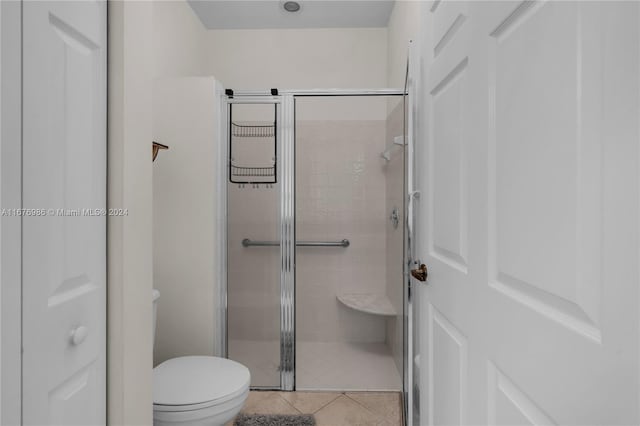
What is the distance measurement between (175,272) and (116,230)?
1.20m

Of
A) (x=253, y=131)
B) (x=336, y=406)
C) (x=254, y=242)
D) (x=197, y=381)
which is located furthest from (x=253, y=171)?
(x=336, y=406)

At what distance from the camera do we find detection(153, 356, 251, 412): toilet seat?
139cm

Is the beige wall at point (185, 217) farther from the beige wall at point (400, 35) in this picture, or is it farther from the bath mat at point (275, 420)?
the beige wall at point (400, 35)

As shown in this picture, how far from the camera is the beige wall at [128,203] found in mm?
960

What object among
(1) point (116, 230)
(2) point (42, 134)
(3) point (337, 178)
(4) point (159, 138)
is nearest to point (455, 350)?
(1) point (116, 230)

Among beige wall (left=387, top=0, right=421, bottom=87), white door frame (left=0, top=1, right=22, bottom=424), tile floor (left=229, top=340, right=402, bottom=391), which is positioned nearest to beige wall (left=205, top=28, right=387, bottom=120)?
beige wall (left=387, top=0, right=421, bottom=87)

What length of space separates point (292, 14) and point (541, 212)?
2.67m

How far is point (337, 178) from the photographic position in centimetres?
230

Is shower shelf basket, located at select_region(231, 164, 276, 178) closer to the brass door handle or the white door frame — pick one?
the brass door handle

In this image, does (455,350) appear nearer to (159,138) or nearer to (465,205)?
(465,205)

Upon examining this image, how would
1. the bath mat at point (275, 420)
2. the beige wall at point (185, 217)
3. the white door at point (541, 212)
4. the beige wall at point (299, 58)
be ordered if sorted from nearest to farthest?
1. the white door at point (541, 212)
2. the bath mat at point (275, 420)
3. the beige wall at point (185, 217)
4. the beige wall at point (299, 58)
